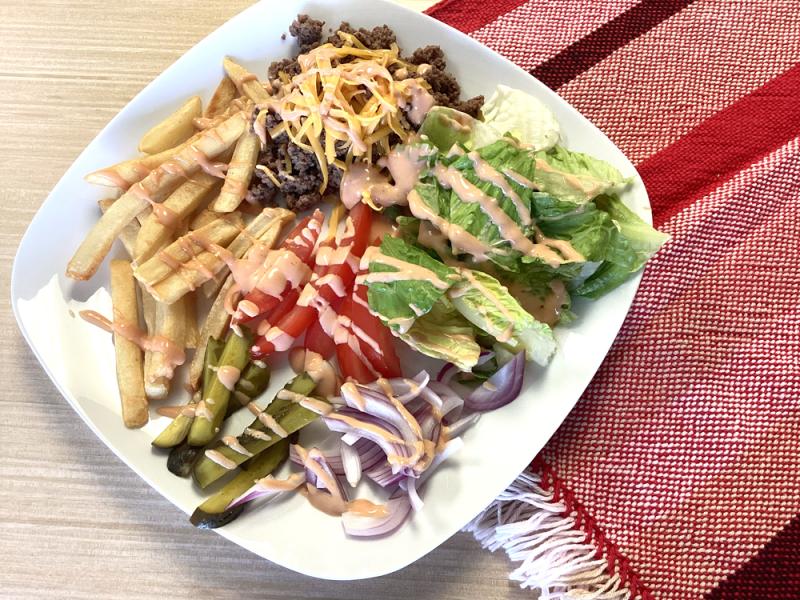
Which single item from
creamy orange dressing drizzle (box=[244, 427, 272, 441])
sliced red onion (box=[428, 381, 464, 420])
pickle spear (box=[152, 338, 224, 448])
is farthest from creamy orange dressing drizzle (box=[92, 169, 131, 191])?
sliced red onion (box=[428, 381, 464, 420])

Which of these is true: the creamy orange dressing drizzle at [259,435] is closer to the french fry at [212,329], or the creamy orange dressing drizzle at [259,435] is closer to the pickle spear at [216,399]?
the pickle spear at [216,399]

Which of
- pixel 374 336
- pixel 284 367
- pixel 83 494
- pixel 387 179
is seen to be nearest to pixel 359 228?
pixel 387 179

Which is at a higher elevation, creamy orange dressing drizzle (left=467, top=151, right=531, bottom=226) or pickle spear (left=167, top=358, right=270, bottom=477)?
creamy orange dressing drizzle (left=467, top=151, right=531, bottom=226)

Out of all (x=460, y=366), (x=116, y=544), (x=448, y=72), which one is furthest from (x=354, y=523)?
(x=448, y=72)

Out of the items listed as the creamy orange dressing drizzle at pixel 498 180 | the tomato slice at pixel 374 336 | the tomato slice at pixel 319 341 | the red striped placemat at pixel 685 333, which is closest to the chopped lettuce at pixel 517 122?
the creamy orange dressing drizzle at pixel 498 180

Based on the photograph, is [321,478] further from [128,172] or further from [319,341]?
[128,172]

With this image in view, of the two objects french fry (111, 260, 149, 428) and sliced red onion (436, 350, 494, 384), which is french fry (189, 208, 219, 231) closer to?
french fry (111, 260, 149, 428)
